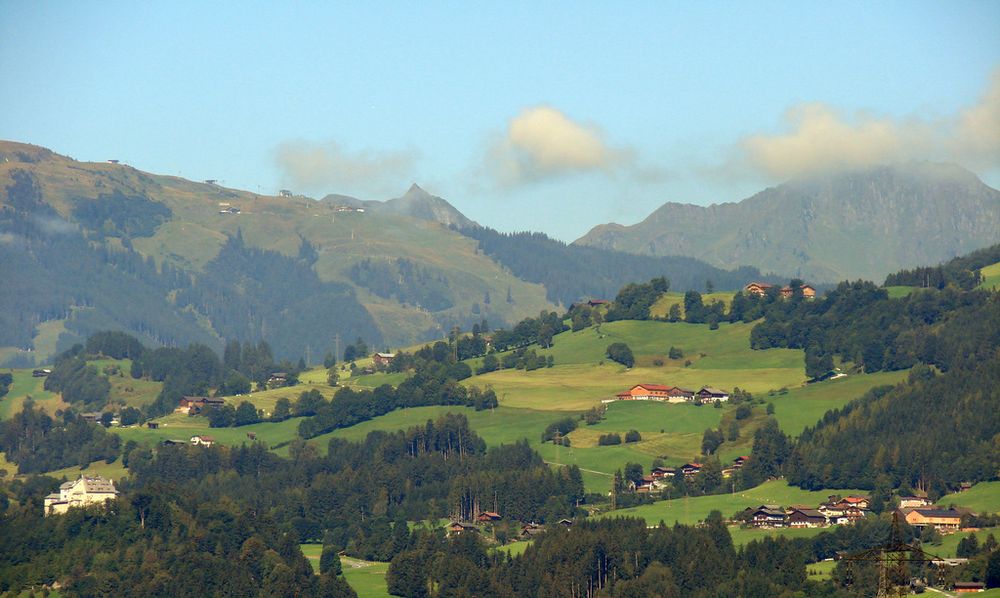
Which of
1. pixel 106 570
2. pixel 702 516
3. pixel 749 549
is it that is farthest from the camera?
pixel 702 516

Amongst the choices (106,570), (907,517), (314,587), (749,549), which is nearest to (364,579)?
(314,587)

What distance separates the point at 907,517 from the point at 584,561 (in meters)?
35.0

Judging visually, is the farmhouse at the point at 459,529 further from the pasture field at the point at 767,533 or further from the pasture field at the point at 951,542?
the pasture field at the point at 951,542

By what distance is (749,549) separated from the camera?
534ft

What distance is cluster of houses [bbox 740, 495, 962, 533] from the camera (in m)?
179

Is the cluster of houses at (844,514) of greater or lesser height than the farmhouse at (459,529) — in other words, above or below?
above

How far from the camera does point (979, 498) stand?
190125mm

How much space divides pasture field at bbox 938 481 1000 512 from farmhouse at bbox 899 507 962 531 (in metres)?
3.71

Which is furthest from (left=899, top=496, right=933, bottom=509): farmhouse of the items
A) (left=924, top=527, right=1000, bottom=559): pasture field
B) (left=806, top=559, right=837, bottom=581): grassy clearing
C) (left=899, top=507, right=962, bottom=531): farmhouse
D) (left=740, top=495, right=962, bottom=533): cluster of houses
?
(left=806, top=559, right=837, bottom=581): grassy clearing

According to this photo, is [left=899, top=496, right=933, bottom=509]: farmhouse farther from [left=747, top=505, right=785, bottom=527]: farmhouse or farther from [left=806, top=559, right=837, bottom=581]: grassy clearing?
[left=806, top=559, right=837, bottom=581]: grassy clearing

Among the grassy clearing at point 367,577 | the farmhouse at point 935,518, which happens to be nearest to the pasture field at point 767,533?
the farmhouse at point 935,518

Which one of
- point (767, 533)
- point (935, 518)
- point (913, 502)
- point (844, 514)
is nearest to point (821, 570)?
point (767, 533)

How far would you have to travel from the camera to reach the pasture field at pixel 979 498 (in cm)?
18462

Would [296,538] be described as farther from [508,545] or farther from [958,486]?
[958,486]
